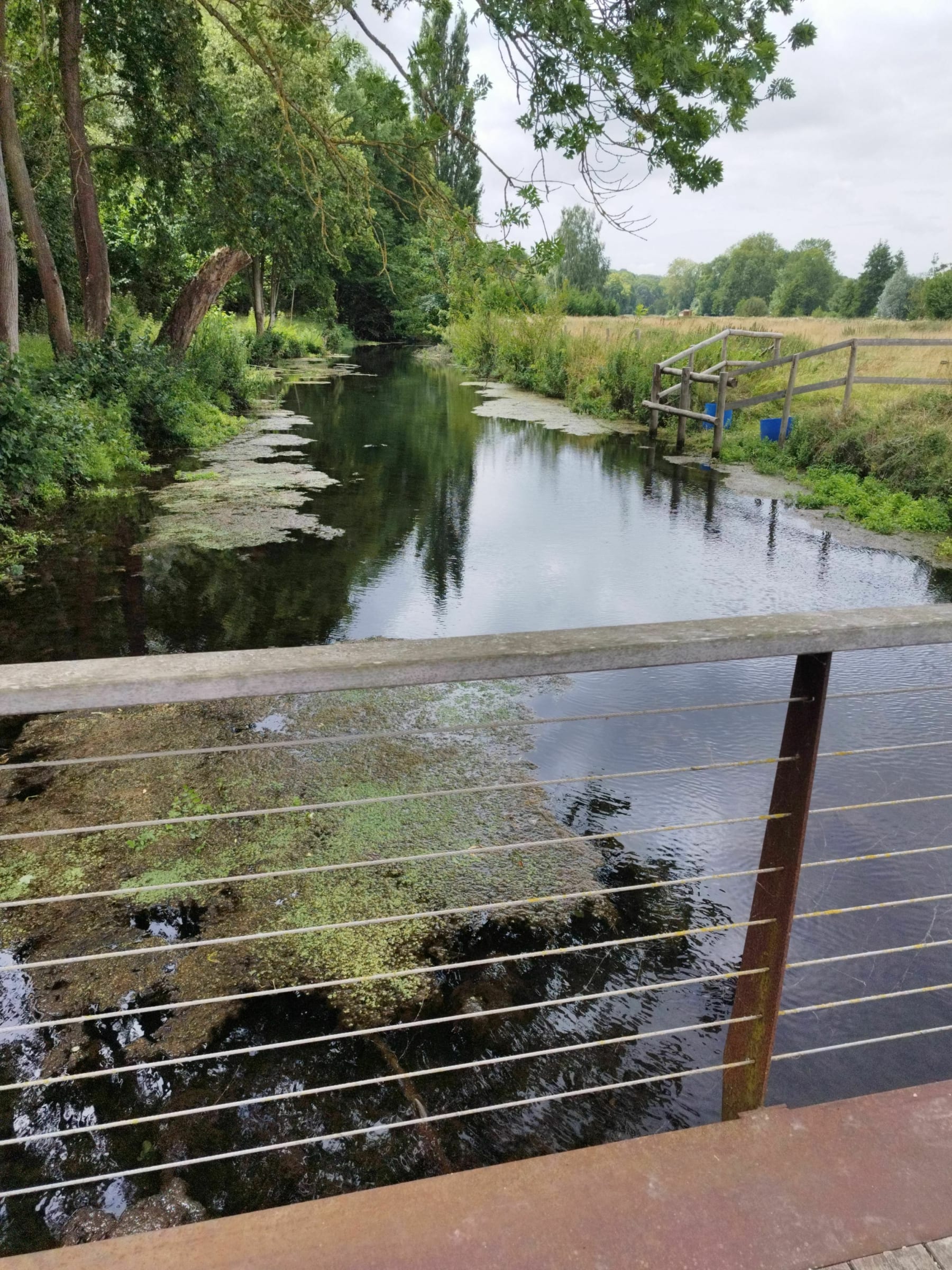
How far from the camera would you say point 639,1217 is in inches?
51.6

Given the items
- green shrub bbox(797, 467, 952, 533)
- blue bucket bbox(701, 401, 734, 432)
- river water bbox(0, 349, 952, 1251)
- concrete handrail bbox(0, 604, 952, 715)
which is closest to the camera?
concrete handrail bbox(0, 604, 952, 715)

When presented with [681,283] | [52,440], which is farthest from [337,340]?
[681,283]

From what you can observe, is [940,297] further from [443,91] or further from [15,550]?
[15,550]

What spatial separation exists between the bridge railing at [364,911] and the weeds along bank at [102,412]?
174 inches

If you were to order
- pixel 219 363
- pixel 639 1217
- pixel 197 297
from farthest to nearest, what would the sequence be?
1. pixel 219 363
2. pixel 197 297
3. pixel 639 1217

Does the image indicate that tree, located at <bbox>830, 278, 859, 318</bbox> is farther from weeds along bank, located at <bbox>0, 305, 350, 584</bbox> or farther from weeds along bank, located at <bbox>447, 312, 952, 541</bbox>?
weeds along bank, located at <bbox>0, 305, 350, 584</bbox>

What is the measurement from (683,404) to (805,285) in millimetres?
59577

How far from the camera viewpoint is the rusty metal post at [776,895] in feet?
4.56

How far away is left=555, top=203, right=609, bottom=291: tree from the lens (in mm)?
64750

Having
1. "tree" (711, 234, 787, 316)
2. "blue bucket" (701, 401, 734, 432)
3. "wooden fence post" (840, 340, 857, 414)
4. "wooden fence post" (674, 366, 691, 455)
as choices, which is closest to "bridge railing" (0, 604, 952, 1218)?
"wooden fence post" (840, 340, 857, 414)

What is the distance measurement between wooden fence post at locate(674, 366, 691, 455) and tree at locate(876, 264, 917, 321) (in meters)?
33.1

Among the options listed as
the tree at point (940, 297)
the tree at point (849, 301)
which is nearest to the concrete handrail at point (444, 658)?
the tree at point (940, 297)

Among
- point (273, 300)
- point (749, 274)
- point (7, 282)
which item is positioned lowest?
point (7, 282)

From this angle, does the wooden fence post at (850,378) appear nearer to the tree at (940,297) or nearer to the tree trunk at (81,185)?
the tree trunk at (81,185)
